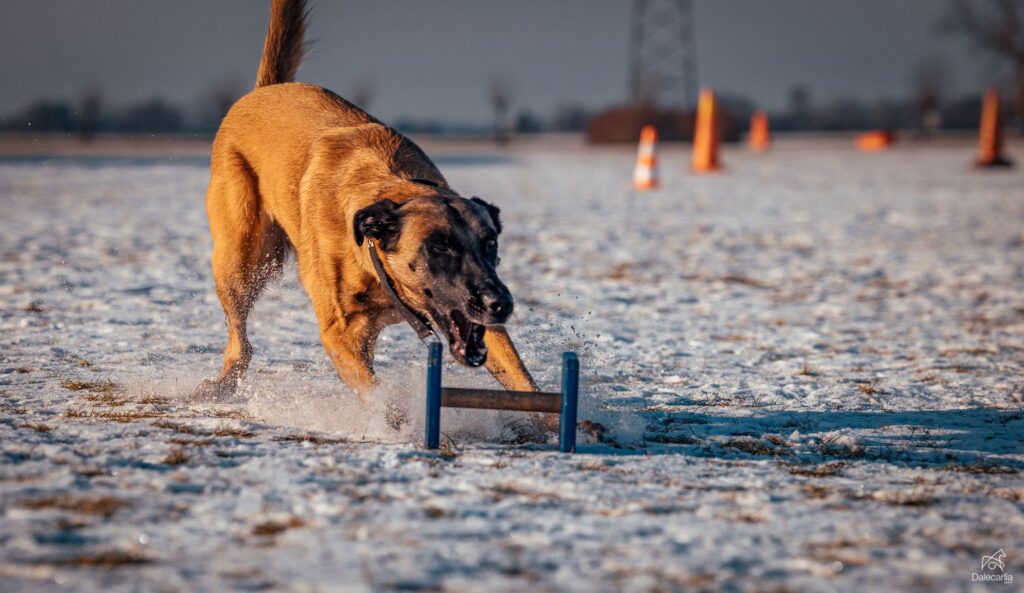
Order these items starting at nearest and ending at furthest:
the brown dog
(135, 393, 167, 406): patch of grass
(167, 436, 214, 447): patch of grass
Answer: (167, 436, 214, 447): patch of grass < the brown dog < (135, 393, 167, 406): patch of grass

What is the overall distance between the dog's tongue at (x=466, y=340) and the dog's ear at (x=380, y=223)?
15.6 inches

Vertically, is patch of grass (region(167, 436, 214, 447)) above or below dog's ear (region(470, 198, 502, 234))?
below

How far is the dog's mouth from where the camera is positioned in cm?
372

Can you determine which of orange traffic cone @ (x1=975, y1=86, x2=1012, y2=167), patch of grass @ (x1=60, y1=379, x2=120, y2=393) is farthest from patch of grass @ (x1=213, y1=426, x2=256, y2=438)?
orange traffic cone @ (x1=975, y1=86, x2=1012, y2=167)

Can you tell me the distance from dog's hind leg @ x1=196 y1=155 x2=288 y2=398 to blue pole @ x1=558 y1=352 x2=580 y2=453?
6.62ft

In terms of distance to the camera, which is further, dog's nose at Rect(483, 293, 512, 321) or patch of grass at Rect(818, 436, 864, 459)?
patch of grass at Rect(818, 436, 864, 459)

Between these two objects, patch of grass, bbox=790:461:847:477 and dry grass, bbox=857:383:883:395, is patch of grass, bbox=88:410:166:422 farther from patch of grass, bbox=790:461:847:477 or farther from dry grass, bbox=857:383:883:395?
dry grass, bbox=857:383:883:395

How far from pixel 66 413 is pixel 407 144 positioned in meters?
1.91

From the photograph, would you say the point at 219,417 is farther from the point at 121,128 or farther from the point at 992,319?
the point at 121,128

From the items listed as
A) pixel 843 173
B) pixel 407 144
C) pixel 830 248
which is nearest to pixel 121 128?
pixel 843 173

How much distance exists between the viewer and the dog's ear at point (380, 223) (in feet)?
12.3

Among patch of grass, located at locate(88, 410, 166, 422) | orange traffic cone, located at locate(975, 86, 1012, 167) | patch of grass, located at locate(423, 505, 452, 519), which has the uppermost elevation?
orange traffic cone, located at locate(975, 86, 1012, 167)

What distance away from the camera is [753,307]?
7.42 metres

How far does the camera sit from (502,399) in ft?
11.5
